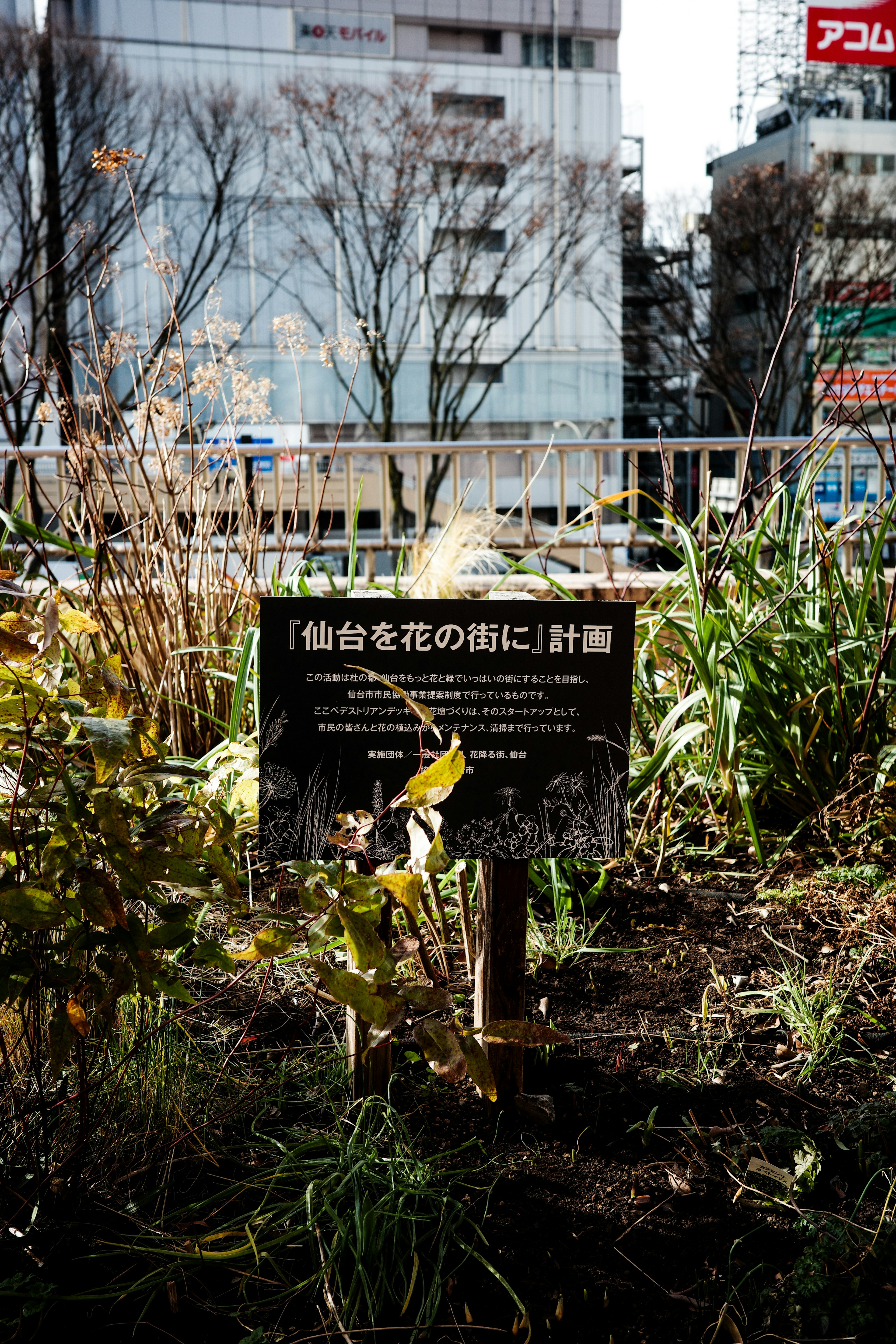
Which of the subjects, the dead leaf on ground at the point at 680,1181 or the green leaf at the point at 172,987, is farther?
the dead leaf on ground at the point at 680,1181

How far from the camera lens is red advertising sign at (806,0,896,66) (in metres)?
18.8

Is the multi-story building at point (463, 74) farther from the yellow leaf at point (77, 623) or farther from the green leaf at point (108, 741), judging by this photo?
the green leaf at point (108, 741)

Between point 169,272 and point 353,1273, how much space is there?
2652mm

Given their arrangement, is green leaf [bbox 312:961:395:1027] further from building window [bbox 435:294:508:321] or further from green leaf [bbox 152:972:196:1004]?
building window [bbox 435:294:508:321]

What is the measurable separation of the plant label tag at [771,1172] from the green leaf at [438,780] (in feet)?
2.91

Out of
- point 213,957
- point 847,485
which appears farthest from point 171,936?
point 847,485

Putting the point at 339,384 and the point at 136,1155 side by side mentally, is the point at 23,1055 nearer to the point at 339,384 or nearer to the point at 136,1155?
the point at 136,1155

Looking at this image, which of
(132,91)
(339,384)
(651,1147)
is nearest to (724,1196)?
(651,1147)

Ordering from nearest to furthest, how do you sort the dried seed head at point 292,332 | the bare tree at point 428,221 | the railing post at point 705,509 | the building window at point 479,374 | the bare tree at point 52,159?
the dried seed head at point 292,332 < the railing post at point 705,509 < the bare tree at point 52,159 < the bare tree at point 428,221 < the building window at point 479,374

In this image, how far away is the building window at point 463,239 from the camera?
19.7 meters

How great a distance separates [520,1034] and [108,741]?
68cm

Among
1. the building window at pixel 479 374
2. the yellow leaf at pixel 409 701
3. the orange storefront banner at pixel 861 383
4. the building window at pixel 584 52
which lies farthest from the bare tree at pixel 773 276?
the yellow leaf at pixel 409 701

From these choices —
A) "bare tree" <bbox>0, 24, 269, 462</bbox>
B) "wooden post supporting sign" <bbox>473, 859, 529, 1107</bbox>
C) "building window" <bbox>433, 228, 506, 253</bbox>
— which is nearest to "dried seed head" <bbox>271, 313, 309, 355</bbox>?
"wooden post supporting sign" <bbox>473, 859, 529, 1107</bbox>

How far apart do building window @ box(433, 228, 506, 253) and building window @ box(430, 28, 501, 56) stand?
7.18m
